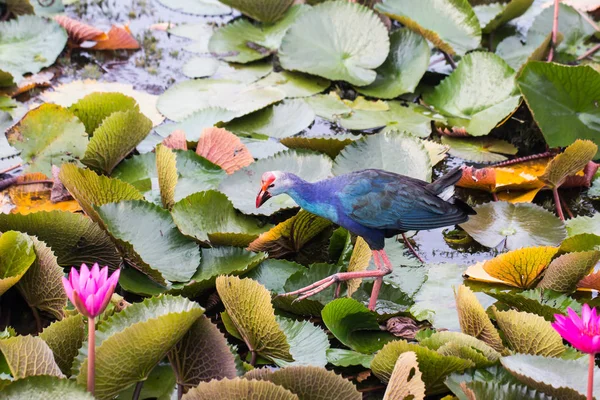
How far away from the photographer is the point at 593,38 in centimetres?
475


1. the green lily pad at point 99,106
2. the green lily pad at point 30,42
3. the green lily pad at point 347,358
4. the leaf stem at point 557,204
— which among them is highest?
the green lily pad at point 99,106

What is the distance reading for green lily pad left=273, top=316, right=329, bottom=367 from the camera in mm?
2259

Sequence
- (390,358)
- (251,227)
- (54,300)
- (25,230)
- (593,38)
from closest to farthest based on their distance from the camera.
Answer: (390,358) < (54,300) < (25,230) < (251,227) < (593,38)

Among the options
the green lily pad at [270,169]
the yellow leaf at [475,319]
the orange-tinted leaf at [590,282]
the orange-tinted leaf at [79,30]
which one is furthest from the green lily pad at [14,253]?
the orange-tinted leaf at [79,30]

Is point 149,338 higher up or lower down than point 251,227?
higher up

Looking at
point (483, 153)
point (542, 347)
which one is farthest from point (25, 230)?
point (483, 153)

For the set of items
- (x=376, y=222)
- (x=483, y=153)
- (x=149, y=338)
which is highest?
(x=149, y=338)

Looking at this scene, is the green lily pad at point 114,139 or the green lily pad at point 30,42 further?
the green lily pad at point 30,42

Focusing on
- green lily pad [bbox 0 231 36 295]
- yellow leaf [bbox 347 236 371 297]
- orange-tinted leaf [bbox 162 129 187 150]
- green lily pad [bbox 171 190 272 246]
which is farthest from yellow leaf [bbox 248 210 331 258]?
green lily pad [bbox 0 231 36 295]

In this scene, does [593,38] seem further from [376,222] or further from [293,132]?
[376,222]

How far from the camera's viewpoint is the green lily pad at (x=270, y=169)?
120 inches

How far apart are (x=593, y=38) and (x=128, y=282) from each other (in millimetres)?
3558

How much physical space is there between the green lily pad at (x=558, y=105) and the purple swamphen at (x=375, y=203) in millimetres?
1057

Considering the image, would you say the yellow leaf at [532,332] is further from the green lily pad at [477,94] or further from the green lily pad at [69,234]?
the green lily pad at [477,94]
